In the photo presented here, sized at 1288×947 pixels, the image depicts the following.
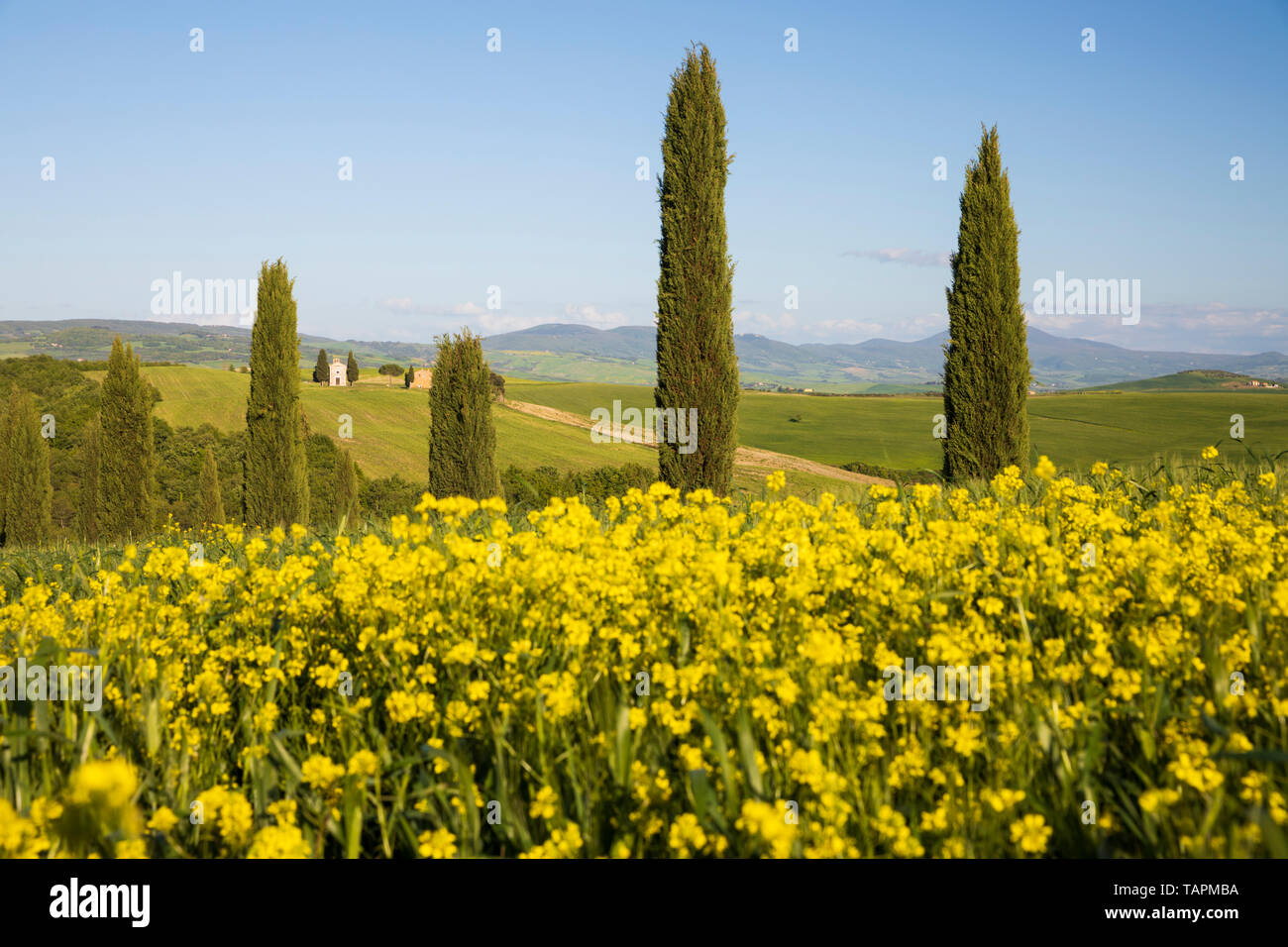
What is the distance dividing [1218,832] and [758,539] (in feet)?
7.05

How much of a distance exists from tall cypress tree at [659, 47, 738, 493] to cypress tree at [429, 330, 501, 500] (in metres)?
6.18

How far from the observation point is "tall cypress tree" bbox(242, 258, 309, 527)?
21094mm

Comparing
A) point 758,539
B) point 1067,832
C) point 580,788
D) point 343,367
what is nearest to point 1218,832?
point 1067,832

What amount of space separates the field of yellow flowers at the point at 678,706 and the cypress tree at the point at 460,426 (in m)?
14.5

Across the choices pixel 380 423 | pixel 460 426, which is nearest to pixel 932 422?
pixel 460 426

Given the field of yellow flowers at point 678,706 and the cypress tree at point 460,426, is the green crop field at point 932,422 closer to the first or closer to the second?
the cypress tree at point 460,426

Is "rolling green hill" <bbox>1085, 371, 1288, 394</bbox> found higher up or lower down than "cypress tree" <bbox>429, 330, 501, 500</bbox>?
higher up

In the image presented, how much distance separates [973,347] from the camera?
14000mm

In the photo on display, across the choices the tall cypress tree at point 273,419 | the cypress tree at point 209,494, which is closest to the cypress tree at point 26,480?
the cypress tree at point 209,494

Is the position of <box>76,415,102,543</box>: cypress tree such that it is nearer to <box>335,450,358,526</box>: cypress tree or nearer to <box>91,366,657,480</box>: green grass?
<box>335,450,358,526</box>: cypress tree

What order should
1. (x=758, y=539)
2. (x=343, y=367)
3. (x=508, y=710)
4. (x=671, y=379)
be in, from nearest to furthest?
1. (x=508, y=710)
2. (x=758, y=539)
3. (x=671, y=379)
4. (x=343, y=367)

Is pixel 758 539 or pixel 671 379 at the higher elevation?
pixel 671 379

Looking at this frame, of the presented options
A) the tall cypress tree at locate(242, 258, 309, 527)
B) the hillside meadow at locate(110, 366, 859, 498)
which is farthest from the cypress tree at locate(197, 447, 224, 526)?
the hillside meadow at locate(110, 366, 859, 498)
